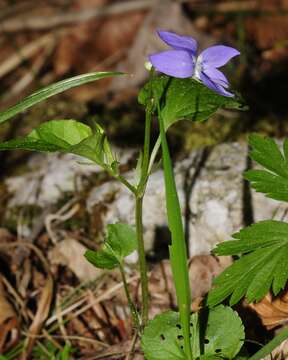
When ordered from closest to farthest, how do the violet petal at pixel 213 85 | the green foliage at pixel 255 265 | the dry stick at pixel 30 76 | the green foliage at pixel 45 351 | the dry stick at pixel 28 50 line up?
the violet petal at pixel 213 85, the green foliage at pixel 255 265, the green foliage at pixel 45 351, the dry stick at pixel 30 76, the dry stick at pixel 28 50

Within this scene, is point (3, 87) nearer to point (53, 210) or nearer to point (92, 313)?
point (53, 210)

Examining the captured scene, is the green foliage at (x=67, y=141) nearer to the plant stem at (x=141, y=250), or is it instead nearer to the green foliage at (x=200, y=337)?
the plant stem at (x=141, y=250)

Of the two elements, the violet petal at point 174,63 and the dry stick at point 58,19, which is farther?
the dry stick at point 58,19

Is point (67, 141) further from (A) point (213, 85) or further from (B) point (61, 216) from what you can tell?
(B) point (61, 216)

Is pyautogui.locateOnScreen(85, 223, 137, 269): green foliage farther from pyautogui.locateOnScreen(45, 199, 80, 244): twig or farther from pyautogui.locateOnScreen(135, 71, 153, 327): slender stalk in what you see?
pyautogui.locateOnScreen(45, 199, 80, 244): twig

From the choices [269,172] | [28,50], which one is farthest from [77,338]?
[28,50]

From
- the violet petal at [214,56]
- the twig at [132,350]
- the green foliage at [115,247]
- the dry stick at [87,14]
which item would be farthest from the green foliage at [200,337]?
the dry stick at [87,14]
